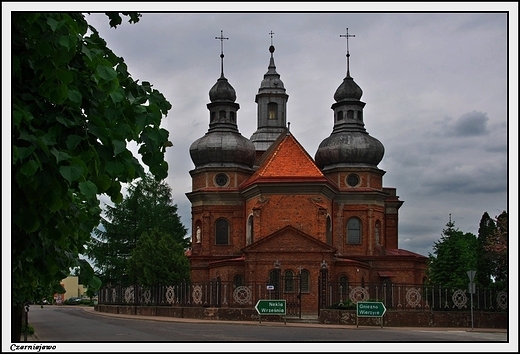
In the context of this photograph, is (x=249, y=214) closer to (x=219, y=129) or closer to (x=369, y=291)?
(x=219, y=129)

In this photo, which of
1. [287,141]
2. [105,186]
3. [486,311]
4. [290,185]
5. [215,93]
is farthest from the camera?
[215,93]

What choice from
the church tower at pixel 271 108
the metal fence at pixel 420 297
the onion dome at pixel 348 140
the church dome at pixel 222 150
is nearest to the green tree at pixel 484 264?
the metal fence at pixel 420 297

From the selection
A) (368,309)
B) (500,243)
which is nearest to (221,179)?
(500,243)

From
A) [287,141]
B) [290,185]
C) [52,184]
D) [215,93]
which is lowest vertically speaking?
[52,184]

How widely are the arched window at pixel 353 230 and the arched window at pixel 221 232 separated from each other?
857cm

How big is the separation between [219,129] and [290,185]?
28.2 ft

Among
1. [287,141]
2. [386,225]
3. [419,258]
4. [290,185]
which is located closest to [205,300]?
[290,185]

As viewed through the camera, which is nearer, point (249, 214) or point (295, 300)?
point (295, 300)

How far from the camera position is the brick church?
162ft

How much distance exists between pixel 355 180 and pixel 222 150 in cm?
958

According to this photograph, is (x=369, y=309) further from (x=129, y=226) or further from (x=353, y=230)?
(x=129, y=226)

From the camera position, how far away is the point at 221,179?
54906mm

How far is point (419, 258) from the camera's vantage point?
53.8m

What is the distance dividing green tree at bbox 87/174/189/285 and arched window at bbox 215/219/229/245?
12789 millimetres
